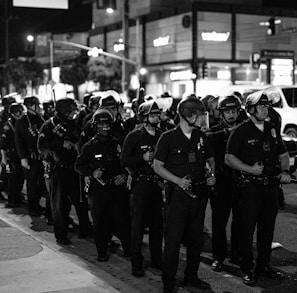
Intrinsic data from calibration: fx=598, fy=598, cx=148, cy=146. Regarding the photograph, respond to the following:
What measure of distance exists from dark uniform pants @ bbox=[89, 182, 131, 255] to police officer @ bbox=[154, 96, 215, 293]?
1384 mm

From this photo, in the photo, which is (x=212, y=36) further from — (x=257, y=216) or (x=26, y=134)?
(x=257, y=216)

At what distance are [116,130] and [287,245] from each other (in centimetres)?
253

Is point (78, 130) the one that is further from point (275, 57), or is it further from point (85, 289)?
point (275, 57)

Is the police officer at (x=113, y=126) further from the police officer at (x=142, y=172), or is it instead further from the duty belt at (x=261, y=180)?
the duty belt at (x=261, y=180)

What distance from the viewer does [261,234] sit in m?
5.85

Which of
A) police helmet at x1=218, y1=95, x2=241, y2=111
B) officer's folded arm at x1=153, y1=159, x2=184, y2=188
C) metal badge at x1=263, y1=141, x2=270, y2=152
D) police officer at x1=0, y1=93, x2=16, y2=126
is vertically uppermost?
police helmet at x1=218, y1=95, x2=241, y2=111

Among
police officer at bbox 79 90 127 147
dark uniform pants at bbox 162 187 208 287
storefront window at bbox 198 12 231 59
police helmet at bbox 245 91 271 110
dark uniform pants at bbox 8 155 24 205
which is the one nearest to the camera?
dark uniform pants at bbox 162 187 208 287

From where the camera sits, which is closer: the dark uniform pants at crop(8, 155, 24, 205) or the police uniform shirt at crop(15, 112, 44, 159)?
the police uniform shirt at crop(15, 112, 44, 159)

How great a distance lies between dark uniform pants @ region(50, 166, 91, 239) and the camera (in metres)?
7.64

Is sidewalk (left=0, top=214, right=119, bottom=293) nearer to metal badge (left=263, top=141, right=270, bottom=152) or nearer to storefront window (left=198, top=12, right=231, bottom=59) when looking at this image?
metal badge (left=263, top=141, right=270, bottom=152)

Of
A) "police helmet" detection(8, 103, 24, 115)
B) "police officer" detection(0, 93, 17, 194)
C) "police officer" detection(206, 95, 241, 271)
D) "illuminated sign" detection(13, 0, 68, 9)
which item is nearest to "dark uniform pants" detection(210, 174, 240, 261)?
"police officer" detection(206, 95, 241, 271)

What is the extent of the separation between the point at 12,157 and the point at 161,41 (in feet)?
111

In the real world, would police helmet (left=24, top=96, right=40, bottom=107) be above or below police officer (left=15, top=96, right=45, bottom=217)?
above

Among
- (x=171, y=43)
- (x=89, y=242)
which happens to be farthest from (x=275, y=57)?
(x=89, y=242)
